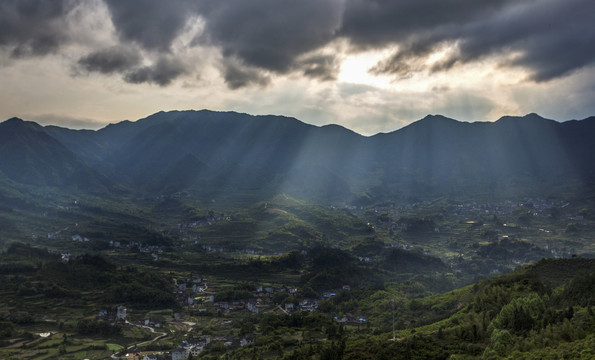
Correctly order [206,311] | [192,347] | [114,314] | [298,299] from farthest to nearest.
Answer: [298,299] < [206,311] < [114,314] < [192,347]

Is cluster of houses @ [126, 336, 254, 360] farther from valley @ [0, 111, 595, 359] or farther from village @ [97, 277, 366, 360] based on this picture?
valley @ [0, 111, 595, 359]

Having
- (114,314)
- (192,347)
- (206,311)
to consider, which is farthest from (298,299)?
(114,314)

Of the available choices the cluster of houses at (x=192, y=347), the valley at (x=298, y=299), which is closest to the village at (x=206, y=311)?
the cluster of houses at (x=192, y=347)

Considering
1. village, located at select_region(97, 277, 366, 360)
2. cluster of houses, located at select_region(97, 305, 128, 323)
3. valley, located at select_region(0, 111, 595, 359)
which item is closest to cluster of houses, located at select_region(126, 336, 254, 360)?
village, located at select_region(97, 277, 366, 360)

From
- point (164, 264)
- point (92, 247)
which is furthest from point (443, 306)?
point (92, 247)

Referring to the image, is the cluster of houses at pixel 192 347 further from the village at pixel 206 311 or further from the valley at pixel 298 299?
the valley at pixel 298 299

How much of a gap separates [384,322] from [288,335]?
2370 centimetres

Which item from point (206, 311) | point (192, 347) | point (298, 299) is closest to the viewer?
point (192, 347)

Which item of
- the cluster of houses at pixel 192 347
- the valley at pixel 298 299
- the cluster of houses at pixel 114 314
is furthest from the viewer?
the cluster of houses at pixel 114 314

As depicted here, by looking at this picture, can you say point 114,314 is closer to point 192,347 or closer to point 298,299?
point 192,347

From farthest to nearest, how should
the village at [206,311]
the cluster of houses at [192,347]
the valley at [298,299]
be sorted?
the village at [206,311], the cluster of houses at [192,347], the valley at [298,299]

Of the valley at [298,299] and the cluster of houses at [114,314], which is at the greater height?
the valley at [298,299]

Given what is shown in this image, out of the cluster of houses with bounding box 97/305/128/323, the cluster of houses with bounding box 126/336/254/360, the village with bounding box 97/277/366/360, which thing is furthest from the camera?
the cluster of houses with bounding box 97/305/128/323

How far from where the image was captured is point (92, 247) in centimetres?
18112
